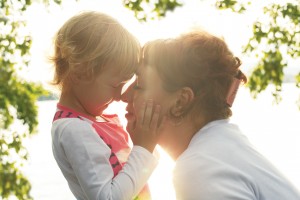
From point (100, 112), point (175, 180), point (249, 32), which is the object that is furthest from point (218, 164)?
point (249, 32)

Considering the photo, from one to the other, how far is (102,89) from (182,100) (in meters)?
0.54

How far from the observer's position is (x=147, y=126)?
237cm

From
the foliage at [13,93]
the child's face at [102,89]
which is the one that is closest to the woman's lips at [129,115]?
the child's face at [102,89]

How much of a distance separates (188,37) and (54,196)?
18.1 metres

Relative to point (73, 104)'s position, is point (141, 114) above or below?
above

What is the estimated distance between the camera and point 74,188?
2.65 m

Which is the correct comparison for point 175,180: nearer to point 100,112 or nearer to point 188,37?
point 188,37

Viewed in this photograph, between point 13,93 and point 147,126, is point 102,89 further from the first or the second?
point 13,93

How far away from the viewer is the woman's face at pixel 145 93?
2.28 m

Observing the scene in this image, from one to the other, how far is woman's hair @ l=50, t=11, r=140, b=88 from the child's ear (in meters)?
0.41

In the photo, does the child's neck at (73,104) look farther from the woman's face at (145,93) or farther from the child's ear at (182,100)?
the child's ear at (182,100)

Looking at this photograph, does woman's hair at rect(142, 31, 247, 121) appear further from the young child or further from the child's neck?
the child's neck

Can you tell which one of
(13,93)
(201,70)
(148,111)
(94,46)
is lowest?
(13,93)

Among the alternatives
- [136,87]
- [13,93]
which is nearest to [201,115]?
[136,87]
